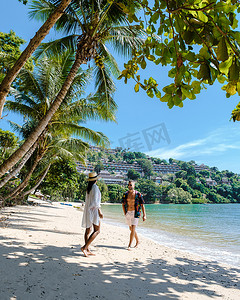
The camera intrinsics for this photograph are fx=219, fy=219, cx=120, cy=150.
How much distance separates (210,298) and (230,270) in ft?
7.47

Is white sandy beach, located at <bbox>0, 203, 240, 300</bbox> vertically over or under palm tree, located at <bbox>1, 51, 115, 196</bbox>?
under

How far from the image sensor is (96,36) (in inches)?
249

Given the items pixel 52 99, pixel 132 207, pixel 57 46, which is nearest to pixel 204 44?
pixel 132 207

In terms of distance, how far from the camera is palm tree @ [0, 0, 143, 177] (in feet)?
20.0

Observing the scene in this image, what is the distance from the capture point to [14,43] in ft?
36.4

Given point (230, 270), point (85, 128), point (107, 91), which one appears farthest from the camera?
point (85, 128)

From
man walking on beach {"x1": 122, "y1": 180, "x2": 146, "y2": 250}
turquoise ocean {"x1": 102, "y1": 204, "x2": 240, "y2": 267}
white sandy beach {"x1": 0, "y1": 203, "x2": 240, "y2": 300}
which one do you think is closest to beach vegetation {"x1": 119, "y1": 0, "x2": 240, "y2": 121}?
white sandy beach {"x1": 0, "y1": 203, "x2": 240, "y2": 300}

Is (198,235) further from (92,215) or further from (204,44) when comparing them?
(204,44)

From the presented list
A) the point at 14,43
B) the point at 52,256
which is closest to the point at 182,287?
the point at 52,256

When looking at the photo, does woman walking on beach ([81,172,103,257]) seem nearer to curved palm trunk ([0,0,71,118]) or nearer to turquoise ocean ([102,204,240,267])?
curved palm trunk ([0,0,71,118])

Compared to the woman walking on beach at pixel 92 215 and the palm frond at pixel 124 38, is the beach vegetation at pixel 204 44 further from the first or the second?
the palm frond at pixel 124 38

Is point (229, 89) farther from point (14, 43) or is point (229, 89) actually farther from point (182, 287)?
point (14, 43)

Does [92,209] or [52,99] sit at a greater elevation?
[52,99]

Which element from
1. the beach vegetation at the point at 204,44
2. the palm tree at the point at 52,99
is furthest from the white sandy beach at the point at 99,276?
the palm tree at the point at 52,99
